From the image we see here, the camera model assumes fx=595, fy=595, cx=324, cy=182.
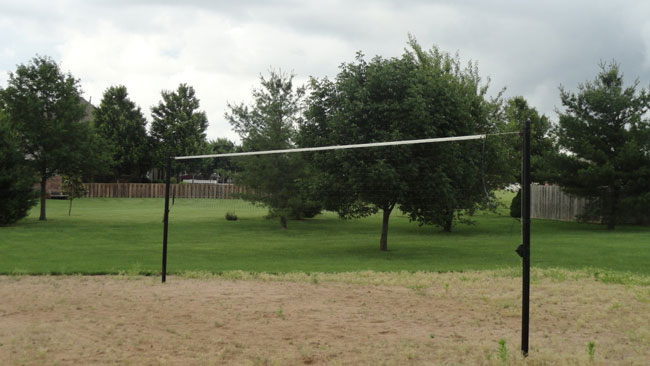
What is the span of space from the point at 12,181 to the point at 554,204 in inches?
1114

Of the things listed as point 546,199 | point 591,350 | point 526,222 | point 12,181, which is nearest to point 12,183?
point 12,181

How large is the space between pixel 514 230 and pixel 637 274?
15.7m

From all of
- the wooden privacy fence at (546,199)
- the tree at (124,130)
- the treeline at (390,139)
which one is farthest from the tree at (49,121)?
the tree at (124,130)

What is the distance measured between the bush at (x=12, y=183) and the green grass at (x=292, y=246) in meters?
A: 0.82

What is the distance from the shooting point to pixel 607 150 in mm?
28719

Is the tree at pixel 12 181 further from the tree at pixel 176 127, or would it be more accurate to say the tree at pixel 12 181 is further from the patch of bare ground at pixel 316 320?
the tree at pixel 176 127

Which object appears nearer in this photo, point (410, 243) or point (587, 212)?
point (410, 243)

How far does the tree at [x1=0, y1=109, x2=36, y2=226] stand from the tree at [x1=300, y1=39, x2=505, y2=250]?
15.7 metres

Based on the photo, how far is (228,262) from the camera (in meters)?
15.5

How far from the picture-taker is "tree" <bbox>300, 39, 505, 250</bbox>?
1675 cm

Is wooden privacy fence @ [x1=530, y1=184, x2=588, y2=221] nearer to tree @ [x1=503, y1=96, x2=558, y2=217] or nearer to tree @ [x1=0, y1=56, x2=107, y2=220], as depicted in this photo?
tree @ [x1=503, y1=96, x2=558, y2=217]

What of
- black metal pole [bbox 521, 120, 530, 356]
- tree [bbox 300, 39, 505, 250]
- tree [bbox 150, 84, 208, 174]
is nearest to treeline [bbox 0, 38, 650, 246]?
tree [bbox 300, 39, 505, 250]

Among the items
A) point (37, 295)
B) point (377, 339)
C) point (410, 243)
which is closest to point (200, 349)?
point (377, 339)

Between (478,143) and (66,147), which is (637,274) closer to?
(478,143)
